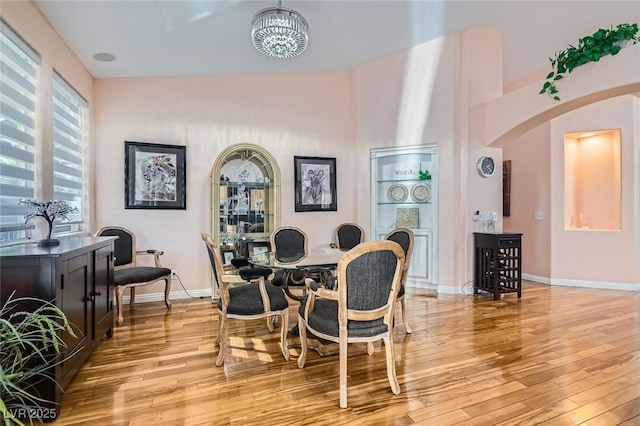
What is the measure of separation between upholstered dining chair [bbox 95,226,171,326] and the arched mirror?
83cm

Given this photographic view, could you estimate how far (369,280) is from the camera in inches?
85.9

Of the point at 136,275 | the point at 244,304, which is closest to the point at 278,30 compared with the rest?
the point at 244,304

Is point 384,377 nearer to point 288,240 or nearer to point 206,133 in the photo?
point 288,240

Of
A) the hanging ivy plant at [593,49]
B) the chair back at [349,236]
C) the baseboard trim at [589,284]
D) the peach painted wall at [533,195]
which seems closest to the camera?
the hanging ivy plant at [593,49]

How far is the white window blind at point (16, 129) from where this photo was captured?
2527 millimetres

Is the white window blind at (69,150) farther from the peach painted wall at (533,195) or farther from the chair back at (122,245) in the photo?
the peach painted wall at (533,195)

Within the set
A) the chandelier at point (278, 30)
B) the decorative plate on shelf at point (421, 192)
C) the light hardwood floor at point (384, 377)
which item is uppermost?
the chandelier at point (278, 30)

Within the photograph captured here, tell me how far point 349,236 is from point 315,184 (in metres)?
1.19

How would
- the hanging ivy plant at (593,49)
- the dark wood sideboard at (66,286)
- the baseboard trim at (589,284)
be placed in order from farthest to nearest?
the baseboard trim at (589,284) → the hanging ivy plant at (593,49) → the dark wood sideboard at (66,286)

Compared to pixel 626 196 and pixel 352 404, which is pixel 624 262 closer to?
pixel 626 196

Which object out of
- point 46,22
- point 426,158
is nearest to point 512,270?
point 426,158

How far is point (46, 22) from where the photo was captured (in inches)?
124

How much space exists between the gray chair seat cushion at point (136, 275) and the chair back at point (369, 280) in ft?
8.60

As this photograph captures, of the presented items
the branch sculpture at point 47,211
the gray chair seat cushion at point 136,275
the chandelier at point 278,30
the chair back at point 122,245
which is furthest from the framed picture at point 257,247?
the chandelier at point 278,30
